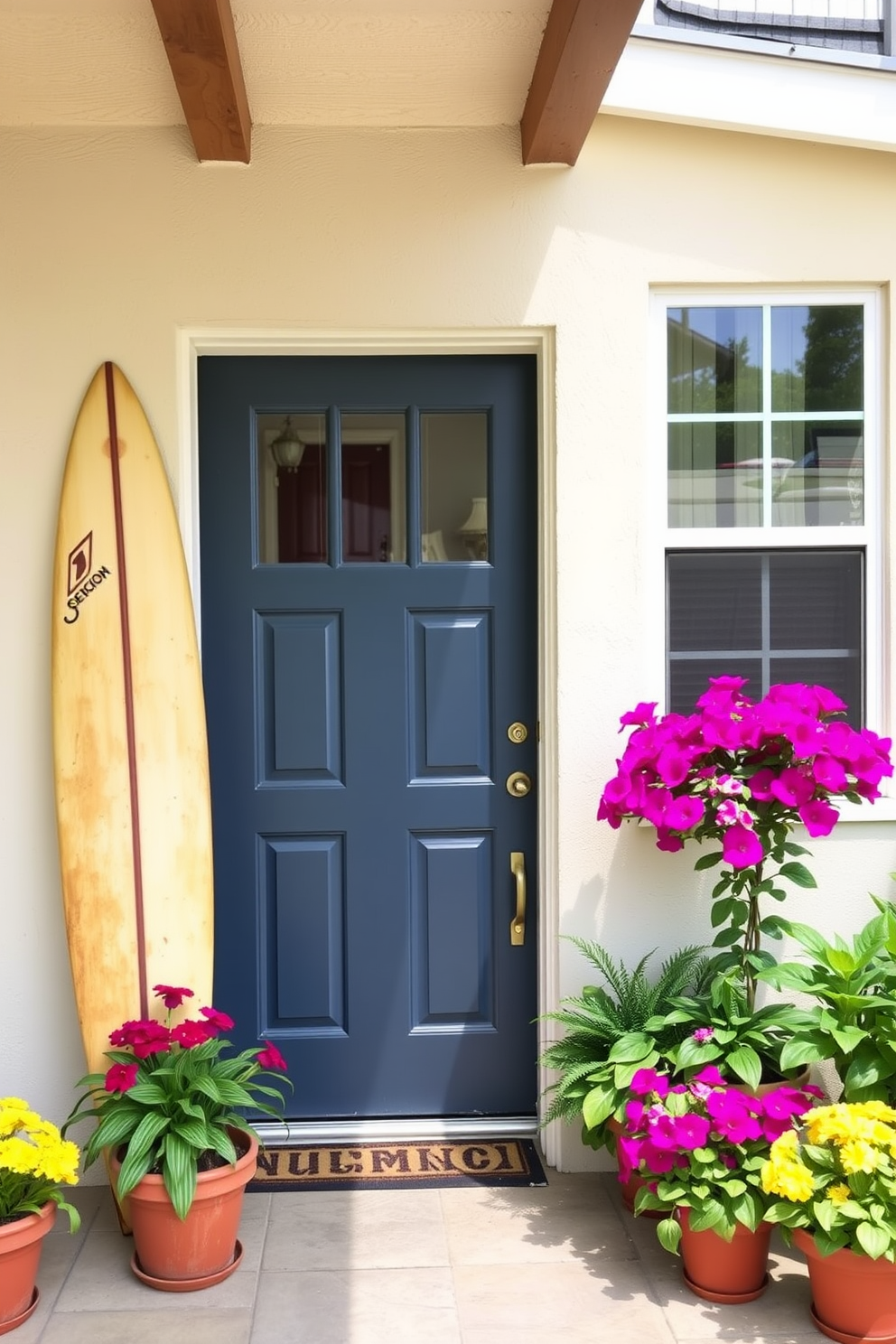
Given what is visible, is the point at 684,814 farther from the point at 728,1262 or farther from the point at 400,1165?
the point at 400,1165

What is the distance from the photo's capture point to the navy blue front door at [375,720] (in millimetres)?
2961

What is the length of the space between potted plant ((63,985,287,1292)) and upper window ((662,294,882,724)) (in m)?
1.47

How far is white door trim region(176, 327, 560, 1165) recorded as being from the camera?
2842 millimetres

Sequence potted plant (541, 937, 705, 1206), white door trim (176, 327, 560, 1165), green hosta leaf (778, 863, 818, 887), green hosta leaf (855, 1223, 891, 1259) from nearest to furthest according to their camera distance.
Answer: green hosta leaf (855, 1223, 891, 1259) < potted plant (541, 937, 705, 1206) < green hosta leaf (778, 863, 818, 887) < white door trim (176, 327, 560, 1165)

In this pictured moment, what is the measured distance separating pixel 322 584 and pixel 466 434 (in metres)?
0.54

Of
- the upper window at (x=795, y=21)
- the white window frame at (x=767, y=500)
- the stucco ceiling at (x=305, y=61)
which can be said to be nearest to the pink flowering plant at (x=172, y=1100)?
the white window frame at (x=767, y=500)

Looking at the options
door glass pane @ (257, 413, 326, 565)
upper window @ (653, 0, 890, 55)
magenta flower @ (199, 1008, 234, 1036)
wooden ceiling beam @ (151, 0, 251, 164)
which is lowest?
magenta flower @ (199, 1008, 234, 1036)

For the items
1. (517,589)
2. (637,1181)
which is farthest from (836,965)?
(517,589)

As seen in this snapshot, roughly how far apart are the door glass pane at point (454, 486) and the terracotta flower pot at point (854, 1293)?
→ 1733 millimetres

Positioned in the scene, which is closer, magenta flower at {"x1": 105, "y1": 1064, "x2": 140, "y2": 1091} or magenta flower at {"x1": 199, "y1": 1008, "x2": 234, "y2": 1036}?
magenta flower at {"x1": 105, "y1": 1064, "x2": 140, "y2": 1091}

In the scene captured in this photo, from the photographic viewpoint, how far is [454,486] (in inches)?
118

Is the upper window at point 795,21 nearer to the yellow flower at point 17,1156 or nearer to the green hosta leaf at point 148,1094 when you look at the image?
the green hosta leaf at point 148,1094

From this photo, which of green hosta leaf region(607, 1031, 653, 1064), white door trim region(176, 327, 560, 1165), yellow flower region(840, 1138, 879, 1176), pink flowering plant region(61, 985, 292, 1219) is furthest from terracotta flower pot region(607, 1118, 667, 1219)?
pink flowering plant region(61, 985, 292, 1219)

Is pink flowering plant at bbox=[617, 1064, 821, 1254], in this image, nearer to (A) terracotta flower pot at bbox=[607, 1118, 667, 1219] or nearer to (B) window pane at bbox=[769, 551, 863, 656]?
(A) terracotta flower pot at bbox=[607, 1118, 667, 1219]
